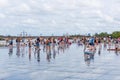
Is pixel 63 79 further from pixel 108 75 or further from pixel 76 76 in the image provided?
pixel 108 75

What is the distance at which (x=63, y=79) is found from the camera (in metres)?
14.6

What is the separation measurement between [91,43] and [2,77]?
51.5 feet

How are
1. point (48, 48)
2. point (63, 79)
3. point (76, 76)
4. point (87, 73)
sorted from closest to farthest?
point (63, 79), point (76, 76), point (87, 73), point (48, 48)

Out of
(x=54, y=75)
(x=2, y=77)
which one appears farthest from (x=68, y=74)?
(x=2, y=77)

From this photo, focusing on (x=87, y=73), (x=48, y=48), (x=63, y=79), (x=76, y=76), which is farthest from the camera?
(x=48, y=48)

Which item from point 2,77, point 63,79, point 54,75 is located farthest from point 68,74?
point 2,77

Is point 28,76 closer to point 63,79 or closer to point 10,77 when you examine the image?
point 10,77

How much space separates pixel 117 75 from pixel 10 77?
4.82 m

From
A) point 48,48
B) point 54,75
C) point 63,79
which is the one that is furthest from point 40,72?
point 48,48

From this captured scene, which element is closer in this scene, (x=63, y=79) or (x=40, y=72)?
(x=63, y=79)

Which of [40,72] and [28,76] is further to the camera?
[40,72]

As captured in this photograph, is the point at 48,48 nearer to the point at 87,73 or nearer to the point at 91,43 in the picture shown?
the point at 91,43

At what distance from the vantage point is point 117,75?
630 inches

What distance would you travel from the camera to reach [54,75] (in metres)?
15.9
